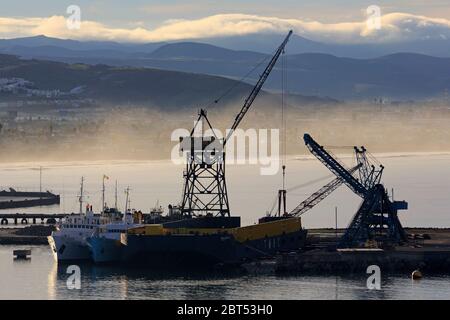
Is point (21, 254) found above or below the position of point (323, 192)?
below

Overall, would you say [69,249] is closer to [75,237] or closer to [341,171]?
[75,237]

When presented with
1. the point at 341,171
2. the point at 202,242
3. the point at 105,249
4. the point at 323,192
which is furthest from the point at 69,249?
the point at 341,171

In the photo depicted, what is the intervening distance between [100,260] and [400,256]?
17278 millimetres

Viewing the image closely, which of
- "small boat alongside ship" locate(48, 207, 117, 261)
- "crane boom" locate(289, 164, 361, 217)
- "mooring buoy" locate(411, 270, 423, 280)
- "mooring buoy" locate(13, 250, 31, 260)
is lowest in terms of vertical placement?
"mooring buoy" locate(411, 270, 423, 280)

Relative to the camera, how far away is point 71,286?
8250 centimetres

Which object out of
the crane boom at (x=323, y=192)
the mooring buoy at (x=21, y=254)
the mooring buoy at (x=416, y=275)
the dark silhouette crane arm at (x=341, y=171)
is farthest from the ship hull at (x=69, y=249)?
the mooring buoy at (x=416, y=275)

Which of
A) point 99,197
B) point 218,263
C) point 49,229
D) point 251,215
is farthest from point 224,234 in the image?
point 99,197

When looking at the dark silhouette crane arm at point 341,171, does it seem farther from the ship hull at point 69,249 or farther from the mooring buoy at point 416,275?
the ship hull at point 69,249

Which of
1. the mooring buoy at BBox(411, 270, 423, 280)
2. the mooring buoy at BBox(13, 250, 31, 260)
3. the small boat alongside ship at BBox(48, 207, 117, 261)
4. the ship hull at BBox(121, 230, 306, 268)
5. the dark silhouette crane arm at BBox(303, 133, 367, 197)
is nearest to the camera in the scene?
the mooring buoy at BBox(411, 270, 423, 280)

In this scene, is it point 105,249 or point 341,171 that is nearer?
point 105,249

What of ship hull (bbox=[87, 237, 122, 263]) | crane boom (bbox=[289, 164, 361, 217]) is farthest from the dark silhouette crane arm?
ship hull (bbox=[87, 237, 122, 263])

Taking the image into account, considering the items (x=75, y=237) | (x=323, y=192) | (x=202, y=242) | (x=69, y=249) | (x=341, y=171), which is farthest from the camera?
(x=323, y=192)

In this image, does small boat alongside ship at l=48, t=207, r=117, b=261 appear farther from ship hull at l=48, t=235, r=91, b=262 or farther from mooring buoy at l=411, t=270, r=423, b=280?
mooring buoy at l=411, t=270, r=423, b=280
